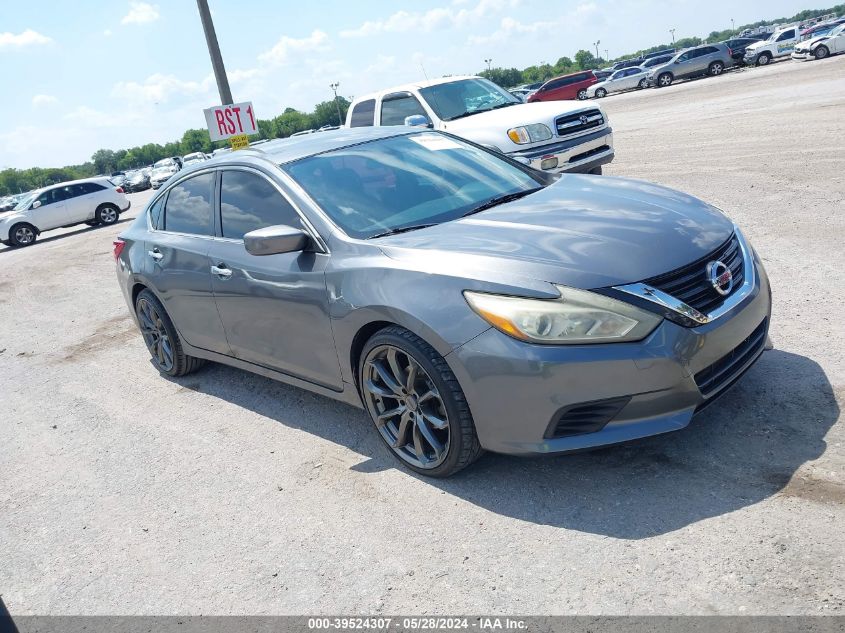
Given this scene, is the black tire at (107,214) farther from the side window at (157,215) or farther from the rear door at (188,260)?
the rear door at (188,260)

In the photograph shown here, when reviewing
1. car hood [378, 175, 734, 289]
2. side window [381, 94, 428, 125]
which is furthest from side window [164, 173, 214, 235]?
side window [381, 94, 428, 125]

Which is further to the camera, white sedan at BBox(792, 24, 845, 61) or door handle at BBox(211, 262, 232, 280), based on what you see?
white sedan at BBox(792, 24, 845, 61)

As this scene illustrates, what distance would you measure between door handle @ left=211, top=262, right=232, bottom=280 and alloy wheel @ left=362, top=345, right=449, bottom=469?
134 centimetres

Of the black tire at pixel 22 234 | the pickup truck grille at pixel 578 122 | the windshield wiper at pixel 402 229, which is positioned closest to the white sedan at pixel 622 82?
the black tire at pixel 22 234

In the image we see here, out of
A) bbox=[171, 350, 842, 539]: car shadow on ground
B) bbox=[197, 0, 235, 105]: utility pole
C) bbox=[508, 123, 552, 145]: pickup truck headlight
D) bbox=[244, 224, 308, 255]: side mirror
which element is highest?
bbox=[197, 0, 235, 105]: utility pole

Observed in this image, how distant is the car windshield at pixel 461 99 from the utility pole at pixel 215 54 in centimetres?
474

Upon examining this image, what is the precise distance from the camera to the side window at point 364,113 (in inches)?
485

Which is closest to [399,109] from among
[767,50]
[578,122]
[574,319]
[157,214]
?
[578,122]

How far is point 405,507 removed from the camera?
3701mm

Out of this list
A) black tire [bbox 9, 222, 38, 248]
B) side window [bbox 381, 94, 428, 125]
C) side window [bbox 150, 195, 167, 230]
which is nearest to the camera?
side window [bbox 150, 195, 167, 230]

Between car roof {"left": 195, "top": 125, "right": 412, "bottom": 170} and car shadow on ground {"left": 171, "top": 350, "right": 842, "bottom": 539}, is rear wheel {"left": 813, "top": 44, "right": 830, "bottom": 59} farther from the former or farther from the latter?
car shadow on ground {"left": 171, "top": 350, "right": 842, "bottom": 539}

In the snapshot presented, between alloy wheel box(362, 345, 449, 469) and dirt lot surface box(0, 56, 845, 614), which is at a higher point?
alloy wheel box(362, 345, 449, 469)

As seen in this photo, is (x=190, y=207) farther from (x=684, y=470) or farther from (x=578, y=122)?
(x=578, y=122)

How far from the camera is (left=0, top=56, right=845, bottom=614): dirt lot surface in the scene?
2.92 m
